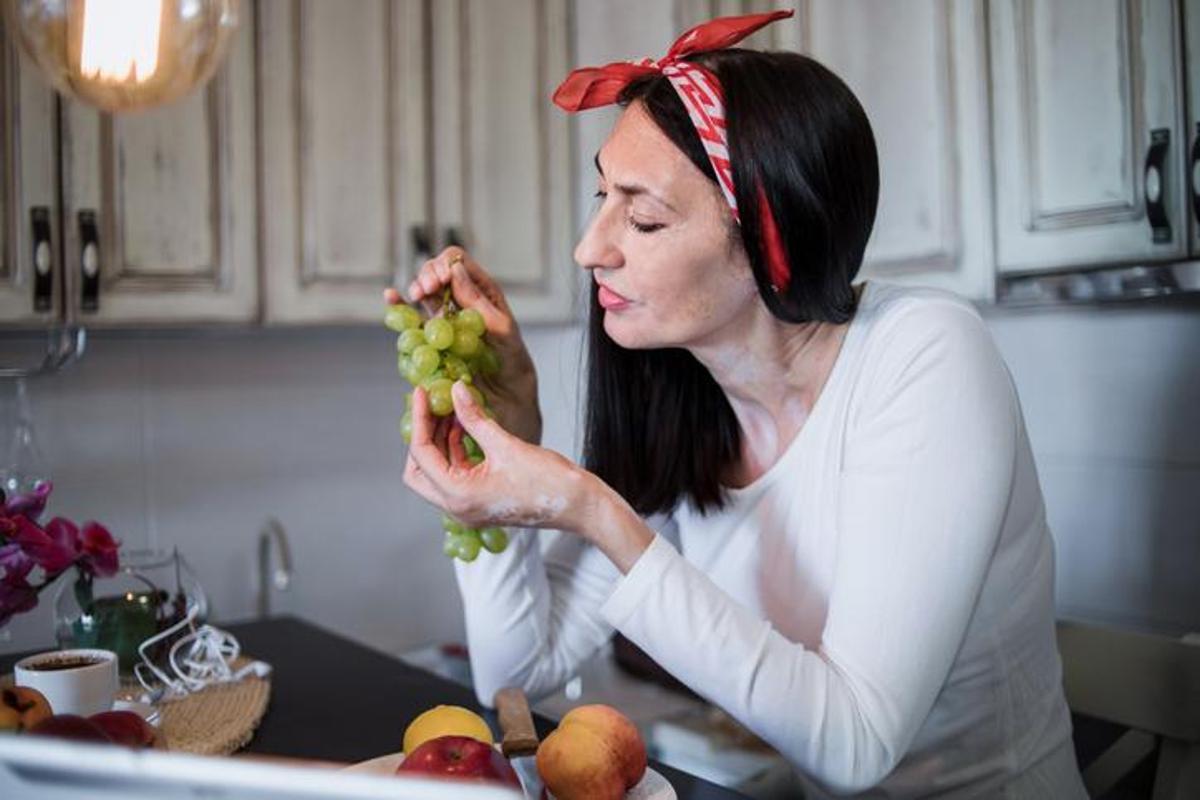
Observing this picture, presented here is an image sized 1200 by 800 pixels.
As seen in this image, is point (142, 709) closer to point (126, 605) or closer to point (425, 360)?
point (126, 605)

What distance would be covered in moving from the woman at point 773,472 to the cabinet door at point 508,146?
0.88 m

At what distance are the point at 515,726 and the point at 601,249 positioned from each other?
0.48m

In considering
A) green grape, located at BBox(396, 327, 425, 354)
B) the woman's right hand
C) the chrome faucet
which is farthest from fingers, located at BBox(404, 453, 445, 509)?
the chrome faucet

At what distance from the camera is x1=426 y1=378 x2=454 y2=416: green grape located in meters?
0.99

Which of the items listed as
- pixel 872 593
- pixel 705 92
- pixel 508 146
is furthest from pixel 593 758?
pixel 508 146

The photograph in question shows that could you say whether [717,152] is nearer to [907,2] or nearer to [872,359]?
[872,359]

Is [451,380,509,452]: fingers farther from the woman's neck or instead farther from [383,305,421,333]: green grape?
the woman's neck

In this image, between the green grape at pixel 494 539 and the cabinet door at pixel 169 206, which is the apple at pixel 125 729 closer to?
the green grape at pixel 494 539

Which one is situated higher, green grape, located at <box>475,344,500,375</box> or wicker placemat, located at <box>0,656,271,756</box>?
green grape, located at <box>475,344,500,375</box>

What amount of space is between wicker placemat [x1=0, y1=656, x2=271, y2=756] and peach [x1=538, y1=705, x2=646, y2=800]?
0.39 meters

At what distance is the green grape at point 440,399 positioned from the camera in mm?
987

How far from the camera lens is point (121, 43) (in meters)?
1.19

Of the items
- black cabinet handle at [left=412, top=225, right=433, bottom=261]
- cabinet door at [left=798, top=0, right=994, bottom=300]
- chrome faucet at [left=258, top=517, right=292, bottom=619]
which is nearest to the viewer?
cabinet door at [left=798, top=0, right=994, bottom=300]

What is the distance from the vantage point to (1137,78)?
133cm
